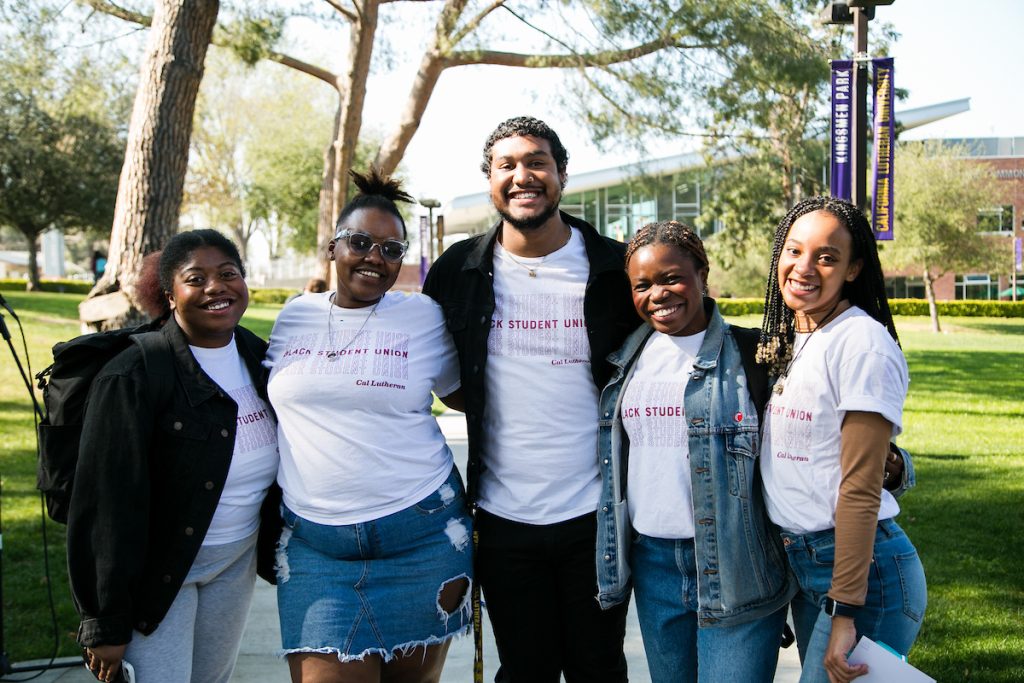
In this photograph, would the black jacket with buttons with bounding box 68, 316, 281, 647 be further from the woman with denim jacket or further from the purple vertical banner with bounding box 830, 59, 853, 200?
the purple vertical banner with bounding box 830, 59, 853, 200

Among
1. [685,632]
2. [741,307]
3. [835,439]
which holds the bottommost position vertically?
[741,307]

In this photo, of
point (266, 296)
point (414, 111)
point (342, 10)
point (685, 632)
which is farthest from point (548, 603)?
point (266, 296)

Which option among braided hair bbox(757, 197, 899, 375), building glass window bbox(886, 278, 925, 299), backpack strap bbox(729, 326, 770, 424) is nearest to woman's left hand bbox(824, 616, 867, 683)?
backpack strap bbox(729, 326, 770, 424)

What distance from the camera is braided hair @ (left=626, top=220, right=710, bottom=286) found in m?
2.86

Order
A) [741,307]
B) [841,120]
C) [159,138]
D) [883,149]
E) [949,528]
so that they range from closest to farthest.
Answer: [159,138]
[949,528]
[841,120]
[883,149]
[741,307]

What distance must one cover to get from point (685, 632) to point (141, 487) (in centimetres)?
169

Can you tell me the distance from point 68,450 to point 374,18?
11041 mm

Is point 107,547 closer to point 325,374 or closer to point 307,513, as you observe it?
point 307,513

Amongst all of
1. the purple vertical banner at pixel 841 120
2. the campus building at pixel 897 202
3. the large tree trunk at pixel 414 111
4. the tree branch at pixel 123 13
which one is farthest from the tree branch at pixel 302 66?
the campus building at pixel 897 202

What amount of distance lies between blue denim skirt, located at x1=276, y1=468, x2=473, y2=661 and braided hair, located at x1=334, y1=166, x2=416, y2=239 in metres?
1.01

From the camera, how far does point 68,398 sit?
2689 mm

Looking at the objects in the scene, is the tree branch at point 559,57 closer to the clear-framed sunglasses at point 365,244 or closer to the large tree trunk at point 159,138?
the large tree trunk at point 159,138

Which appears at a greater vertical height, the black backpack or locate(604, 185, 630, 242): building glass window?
locate(604, 185, 630, 242): building glass window

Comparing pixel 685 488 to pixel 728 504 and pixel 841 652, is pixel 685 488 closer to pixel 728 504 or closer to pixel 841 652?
pixel 728 504
